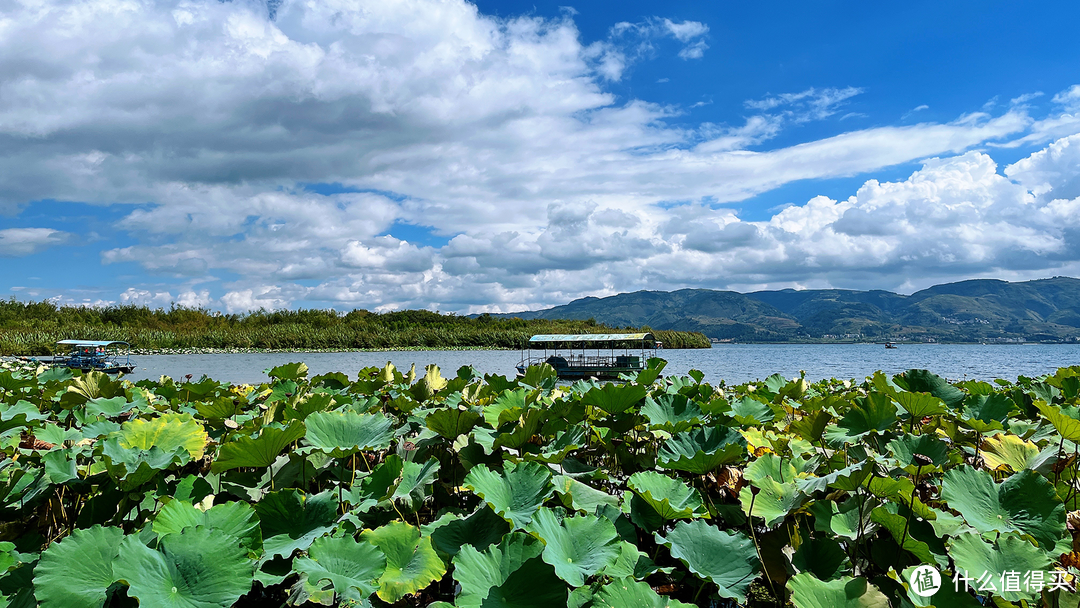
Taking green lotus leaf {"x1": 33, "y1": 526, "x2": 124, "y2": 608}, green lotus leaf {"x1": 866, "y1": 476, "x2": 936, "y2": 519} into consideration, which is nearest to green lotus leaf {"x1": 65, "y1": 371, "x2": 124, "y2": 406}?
green lotus leaf {"x1": 33, "y1": 526, "x2": 124, "y2": 608}

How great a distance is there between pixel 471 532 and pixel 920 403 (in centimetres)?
170

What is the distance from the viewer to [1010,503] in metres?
1.45

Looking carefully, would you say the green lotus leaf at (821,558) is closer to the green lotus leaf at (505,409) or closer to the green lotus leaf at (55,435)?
the green lotus leaf at (505,409)

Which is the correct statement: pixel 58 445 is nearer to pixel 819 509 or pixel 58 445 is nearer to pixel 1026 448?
pixel 819 509

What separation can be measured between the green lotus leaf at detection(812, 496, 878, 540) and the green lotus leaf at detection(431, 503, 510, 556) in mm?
789

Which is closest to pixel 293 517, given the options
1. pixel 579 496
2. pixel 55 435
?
pixel 579 496

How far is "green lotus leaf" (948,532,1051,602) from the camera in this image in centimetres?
118

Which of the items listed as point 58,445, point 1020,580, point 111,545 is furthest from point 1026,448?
point 58,445

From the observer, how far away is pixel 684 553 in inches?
51.5

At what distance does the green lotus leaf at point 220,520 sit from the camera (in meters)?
1.22

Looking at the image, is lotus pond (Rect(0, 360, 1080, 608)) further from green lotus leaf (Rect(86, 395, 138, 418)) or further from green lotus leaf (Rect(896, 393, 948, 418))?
green lotus leaf (Rect(86, 395, 138, 418))

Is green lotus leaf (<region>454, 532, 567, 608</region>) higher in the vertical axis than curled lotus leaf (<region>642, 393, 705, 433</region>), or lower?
lower

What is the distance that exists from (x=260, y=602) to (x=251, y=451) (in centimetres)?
42

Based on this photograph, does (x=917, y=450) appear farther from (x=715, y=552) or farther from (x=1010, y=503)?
(x=715, y=552)
